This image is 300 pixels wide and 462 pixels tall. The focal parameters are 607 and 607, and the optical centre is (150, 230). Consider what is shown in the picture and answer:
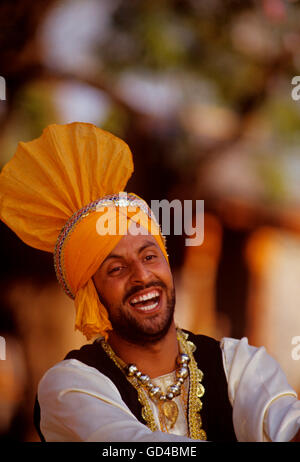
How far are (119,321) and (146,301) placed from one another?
0.48 ft

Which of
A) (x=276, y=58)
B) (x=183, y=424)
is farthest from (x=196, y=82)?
(x=183, y=424)

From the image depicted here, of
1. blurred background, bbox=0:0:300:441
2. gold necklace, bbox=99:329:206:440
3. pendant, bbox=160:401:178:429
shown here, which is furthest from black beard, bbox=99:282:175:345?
blurred background, bbox=0:0:300:441

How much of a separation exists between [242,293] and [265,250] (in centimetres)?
42

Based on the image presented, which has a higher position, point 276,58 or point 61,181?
point 276,58

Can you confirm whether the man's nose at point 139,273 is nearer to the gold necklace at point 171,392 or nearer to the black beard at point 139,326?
the black beard at point 139,326

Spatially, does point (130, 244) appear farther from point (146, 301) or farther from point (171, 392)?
point (171, 392)

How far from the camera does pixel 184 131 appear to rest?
185 inches

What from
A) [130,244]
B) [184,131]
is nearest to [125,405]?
[130,244]

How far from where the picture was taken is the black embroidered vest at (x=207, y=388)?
8.20 feet

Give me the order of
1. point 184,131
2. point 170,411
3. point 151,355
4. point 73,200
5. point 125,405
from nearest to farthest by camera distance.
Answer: point 125,405
point 170,411
point 151,355
point 73,200
point 184,131

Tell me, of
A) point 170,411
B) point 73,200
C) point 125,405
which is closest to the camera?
point 125,405

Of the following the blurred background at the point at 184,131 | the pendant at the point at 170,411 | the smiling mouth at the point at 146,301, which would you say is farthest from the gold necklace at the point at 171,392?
the blurred background at the point at 184,131

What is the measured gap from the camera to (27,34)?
4.46m
